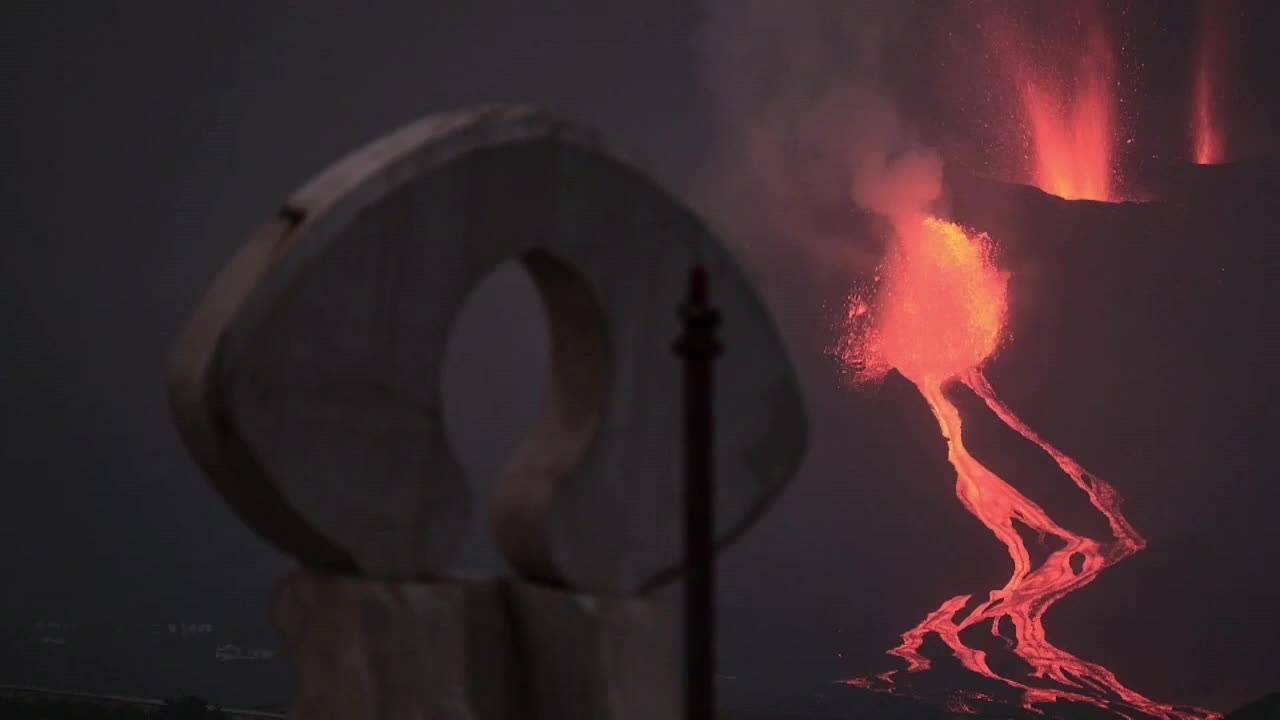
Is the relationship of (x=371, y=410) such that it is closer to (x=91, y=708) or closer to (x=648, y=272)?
(x=648, y=272)

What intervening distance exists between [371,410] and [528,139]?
193cm

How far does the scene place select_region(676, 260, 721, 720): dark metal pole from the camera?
727cm

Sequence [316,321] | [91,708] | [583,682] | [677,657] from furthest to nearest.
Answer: [91,708]
[677,657]
[583,682]
[316,321]

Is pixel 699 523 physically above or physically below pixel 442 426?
below

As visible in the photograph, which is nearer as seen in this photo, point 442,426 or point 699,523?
point 699,523

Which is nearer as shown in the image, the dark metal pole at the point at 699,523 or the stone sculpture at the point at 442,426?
the dark metal pole at the point at 699,523

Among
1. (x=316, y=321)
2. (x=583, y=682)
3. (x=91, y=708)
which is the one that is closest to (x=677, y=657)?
(x=583, y=682)

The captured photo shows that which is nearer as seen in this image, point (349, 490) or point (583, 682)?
point (349, 490)

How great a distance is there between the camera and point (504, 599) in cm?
974

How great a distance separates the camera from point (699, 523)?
Result: 24.0ft

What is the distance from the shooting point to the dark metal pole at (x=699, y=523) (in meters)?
7.27

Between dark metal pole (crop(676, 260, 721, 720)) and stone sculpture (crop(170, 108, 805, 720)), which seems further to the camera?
stone sculpture (crop(170, 108, 805, 720))

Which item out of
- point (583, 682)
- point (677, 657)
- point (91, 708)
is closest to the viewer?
point (583, 682)

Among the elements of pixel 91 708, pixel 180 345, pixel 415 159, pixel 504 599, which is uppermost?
pixel 415 159
